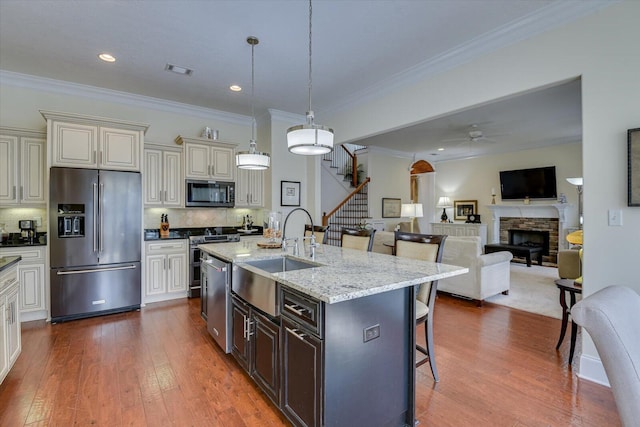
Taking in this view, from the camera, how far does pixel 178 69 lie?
12.4 ft

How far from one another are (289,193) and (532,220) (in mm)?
6373

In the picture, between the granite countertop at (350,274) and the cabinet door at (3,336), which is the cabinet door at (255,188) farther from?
the cabinet door at (3,336)

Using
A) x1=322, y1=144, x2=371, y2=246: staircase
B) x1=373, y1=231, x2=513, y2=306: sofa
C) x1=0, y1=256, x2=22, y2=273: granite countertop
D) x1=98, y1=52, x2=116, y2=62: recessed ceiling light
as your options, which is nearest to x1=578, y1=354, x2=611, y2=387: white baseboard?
x1=373, y1=231, x2=513, y2=306: sofa

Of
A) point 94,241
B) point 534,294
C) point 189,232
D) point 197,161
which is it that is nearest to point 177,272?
point 189,232

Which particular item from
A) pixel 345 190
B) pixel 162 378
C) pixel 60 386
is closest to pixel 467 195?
pixel 345 190

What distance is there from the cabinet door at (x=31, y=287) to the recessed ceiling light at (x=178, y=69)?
9.19ft

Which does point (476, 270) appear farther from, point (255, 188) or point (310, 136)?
point (255, 188)

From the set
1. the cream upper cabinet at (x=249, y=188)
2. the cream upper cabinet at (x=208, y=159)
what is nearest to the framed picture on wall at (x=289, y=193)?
the cream upper cabinet at (x=249, y=188)

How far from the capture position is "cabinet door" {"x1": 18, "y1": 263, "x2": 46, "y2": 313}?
3604 mm

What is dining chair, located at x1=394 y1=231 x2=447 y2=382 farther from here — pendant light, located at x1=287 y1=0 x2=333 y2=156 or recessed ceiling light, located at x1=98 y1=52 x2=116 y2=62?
recessed ceiling light, located at x1=98 y1=52 x2=116 y2=62

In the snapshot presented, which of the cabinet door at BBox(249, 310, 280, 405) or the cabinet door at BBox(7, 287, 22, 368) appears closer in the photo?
the cabinet door at BBox(249, 310, 280, 405)

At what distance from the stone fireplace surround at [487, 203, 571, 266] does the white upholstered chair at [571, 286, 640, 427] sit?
756 centimetres

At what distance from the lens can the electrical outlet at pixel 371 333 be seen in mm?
Result: 1675

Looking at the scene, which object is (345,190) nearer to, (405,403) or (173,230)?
(173,230)
